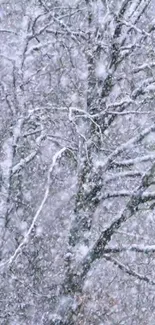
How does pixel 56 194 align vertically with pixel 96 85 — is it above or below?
below

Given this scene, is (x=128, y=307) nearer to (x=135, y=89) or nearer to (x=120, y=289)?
(x=120, y=289)

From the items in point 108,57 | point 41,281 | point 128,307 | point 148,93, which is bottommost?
point 128,307

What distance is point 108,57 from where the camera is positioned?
9.80m

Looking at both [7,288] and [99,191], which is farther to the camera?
[7,288]

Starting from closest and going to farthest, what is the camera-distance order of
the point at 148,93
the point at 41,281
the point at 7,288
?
the point at 148,93, the point at 7,288, the point at 41,281

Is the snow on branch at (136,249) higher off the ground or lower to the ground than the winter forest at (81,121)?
lower

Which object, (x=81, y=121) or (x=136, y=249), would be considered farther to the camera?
(x=81, y=121)

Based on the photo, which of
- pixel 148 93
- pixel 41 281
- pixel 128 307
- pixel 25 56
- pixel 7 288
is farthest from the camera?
pixel 128 307

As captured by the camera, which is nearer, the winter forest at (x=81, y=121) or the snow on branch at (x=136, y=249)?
the winter forest at (x=81, y=121)

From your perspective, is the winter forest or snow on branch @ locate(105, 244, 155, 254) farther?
snow on branch @ locate(105, 244, 155, 254)

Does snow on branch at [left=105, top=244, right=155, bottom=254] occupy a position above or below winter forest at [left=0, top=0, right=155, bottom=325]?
below

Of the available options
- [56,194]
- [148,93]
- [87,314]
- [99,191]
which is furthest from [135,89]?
[56,194]

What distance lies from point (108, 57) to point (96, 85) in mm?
460

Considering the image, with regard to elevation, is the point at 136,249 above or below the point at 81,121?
below
